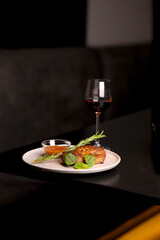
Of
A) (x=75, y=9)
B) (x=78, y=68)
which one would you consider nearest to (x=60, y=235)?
(x=78, y=68)

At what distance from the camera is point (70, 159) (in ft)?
3.10

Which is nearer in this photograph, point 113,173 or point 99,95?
point 113,173

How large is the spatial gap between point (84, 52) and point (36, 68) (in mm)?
462

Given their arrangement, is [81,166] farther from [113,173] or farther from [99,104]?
[99,104]

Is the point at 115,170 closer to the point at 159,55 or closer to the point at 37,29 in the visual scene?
the point at 159,55

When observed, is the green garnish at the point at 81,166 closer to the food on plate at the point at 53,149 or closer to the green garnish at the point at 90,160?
the green garnish at the point at 90,160

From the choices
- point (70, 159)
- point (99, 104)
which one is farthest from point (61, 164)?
point (99, 104)

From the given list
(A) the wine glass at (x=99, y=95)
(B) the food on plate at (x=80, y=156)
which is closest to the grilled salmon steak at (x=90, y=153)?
(B) the food on plate at (x=80, y=156)

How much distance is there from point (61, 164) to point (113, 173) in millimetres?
134

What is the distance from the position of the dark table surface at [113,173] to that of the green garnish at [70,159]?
0.10ft

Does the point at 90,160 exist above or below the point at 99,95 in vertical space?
below

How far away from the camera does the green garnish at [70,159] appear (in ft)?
3.09

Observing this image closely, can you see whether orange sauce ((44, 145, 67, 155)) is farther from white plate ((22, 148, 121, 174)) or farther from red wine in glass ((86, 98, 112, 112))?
red wine in glass ((86, 98, 112, 112))

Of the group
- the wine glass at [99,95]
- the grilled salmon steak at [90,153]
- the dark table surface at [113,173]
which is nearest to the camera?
the dark table surface at [113,173]
